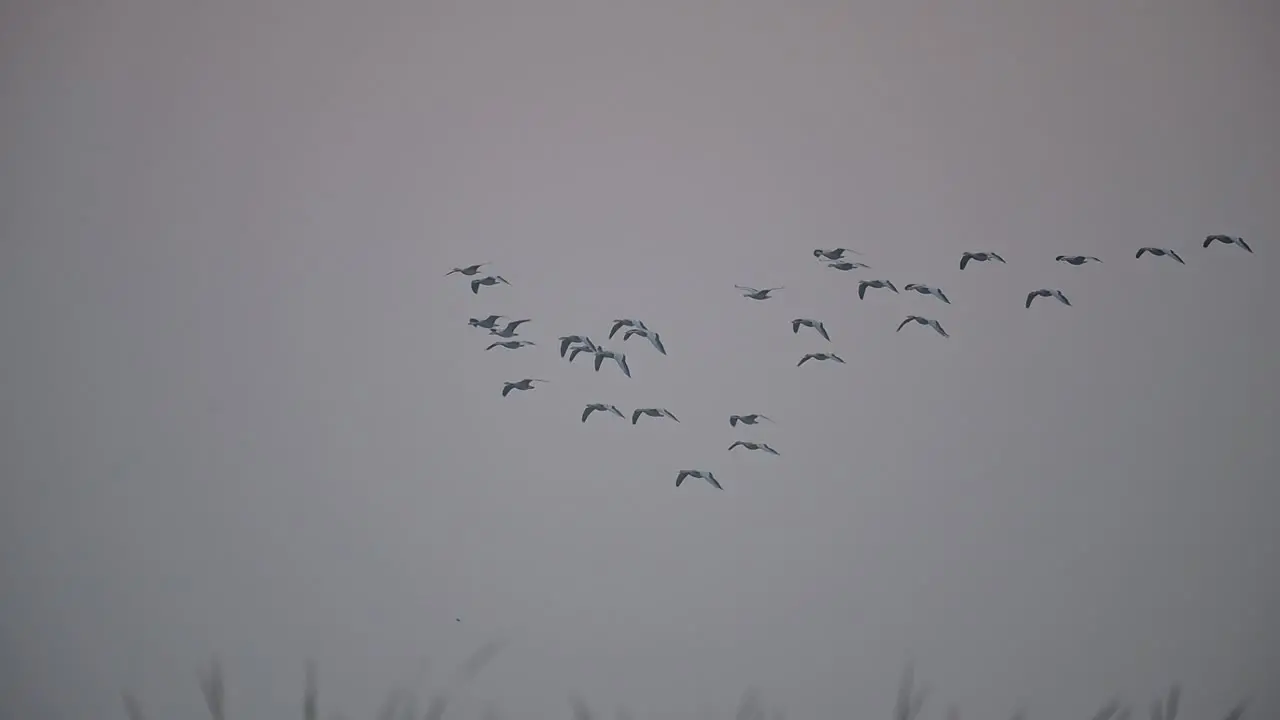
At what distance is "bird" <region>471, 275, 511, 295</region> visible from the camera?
1.56 meters

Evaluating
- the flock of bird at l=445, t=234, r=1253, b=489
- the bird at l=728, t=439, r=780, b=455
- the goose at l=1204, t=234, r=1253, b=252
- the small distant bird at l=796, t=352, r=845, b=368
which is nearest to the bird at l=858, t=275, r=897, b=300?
the flock of bird at l=445, t=234, r=1253, b=489

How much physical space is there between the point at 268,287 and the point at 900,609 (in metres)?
1.22

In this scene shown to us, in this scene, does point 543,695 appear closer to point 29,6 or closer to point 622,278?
point 622,278

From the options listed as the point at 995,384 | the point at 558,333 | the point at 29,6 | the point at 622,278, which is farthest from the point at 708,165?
the point at 29,6

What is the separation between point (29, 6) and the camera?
157 centimetres

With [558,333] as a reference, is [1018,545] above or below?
below

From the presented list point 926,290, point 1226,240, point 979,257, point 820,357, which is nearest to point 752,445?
point 820,357

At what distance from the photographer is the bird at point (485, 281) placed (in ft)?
5.11

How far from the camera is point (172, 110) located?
157 cm

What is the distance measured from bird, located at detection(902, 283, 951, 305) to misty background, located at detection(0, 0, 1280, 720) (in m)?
0.01

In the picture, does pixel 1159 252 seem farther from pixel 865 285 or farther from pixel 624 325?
pixel 624 325

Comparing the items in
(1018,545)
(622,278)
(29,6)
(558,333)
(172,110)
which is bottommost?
(1018,545)

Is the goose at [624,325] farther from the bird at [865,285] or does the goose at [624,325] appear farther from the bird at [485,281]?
the bird at [865,285]

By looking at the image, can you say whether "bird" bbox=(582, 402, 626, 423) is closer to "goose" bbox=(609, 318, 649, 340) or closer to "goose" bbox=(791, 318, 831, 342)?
"goose" bbox=(609, 318, 649, 340)
